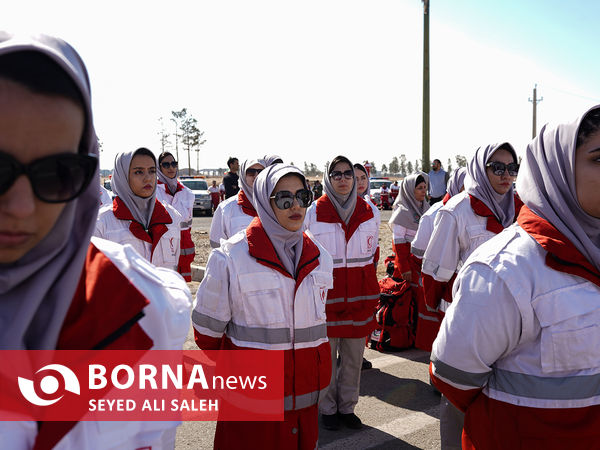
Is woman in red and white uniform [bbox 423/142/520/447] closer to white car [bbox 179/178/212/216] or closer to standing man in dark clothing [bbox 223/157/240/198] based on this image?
standing man in dark clothing [bbox 223/157/240/198]

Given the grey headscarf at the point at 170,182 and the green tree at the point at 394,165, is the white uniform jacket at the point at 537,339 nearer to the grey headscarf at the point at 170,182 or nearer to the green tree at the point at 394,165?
the grey headscarf at the point at 170,182

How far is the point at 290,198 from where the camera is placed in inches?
132

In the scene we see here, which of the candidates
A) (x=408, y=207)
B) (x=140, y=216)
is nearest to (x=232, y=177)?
(x=408, y=207)

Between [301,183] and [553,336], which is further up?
[301,183]

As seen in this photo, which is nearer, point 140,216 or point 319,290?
point 319,290

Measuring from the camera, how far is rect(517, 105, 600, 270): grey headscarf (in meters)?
1.94

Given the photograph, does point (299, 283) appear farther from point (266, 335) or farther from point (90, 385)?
point (90, 385)

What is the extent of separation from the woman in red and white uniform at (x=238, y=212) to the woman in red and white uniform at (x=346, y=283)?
1175 mm

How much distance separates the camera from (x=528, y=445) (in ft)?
6.28

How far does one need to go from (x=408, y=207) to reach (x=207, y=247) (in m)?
8.20

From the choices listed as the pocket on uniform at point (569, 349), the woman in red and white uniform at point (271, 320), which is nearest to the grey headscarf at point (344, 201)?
the woman in red and white uniform at point (271, 320)

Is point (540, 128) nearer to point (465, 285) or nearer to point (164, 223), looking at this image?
point (465, 285)

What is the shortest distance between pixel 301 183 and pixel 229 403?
1.54 metres

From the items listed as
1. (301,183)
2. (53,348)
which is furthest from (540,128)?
(53,348)
